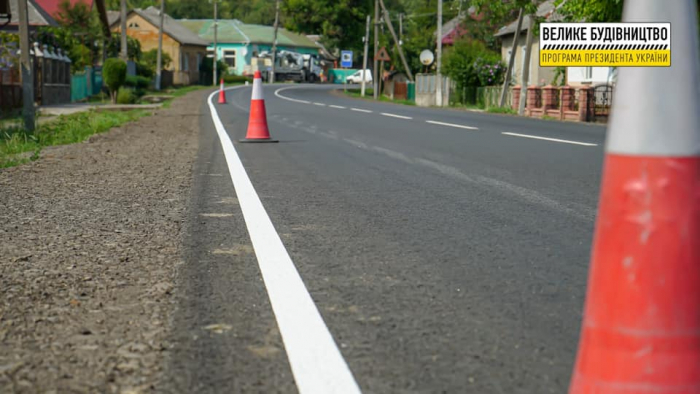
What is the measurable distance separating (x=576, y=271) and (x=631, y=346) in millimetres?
2413

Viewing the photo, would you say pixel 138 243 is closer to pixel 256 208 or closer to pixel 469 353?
pixel 256 208

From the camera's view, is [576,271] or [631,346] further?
[576,271]

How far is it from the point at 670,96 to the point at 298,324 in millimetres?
1844

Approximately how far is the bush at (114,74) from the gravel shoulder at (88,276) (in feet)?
95.6

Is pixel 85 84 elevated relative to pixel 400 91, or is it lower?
elevated

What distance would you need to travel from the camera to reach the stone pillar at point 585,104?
2662cm

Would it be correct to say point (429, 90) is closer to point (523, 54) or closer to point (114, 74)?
point (523, 54)

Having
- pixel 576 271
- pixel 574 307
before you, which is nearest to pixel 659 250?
pixel 574 307

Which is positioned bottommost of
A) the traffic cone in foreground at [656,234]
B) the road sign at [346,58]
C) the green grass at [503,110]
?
the green grass at [503,110]

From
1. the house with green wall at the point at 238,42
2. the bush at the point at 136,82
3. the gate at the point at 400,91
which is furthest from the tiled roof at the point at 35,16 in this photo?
the house with green wall at the point at 238,42

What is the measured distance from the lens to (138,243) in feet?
18.7

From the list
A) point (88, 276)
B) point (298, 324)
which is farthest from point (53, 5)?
point (298, 324)

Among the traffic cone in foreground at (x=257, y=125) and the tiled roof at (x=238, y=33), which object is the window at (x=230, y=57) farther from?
the traffic cone in foreground at (x=257, y=125)

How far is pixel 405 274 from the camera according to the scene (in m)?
4.64
